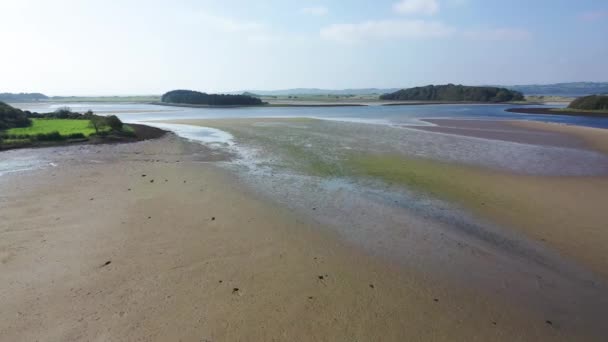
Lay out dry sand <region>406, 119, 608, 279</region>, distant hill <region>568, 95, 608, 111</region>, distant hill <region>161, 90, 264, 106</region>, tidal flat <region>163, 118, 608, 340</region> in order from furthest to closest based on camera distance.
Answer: distant hill <region>161, 90, 264, 106</region> < distant hill <region>568, 95, 608, 111</region> < dry sand <region>406, 119, 608, 279</region> < tidal flat <region>163, 118, 608, 340</region>

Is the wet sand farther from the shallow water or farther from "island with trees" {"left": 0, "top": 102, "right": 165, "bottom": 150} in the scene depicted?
"island with trees" {"left": 0, "top": 102, "right": 165, "bottom": 150}

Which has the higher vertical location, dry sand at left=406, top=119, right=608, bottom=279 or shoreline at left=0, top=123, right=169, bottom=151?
shoreline at left=0, top=123, right=169, bottom=151

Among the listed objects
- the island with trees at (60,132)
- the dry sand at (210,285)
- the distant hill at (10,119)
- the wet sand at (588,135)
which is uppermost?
the distant hill at (10,119)

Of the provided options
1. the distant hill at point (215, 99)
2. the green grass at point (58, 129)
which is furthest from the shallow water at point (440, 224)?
the distant hill at point (215, 99)

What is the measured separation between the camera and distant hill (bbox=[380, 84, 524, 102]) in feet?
327

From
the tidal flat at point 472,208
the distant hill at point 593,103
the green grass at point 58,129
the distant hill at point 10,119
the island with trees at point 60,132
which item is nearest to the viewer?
the tidal flat at point 472,208

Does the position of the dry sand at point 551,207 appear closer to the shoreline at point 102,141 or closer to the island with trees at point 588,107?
the shoreline at point 102,141

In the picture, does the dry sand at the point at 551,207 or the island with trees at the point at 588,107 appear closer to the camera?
the dry sand at the point at 551,207

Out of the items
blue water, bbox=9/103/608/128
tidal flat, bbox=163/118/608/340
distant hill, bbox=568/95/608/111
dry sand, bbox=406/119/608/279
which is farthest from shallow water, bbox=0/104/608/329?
distant hill, bbox=568/95/608/111

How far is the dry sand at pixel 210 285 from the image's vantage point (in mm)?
4297

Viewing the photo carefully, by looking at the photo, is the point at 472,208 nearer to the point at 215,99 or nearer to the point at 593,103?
the point at 593,103

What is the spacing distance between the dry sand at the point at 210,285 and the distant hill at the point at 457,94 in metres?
109

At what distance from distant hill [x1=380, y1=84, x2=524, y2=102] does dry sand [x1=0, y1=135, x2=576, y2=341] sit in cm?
10864

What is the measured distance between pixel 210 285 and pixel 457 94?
121877 millimetres
